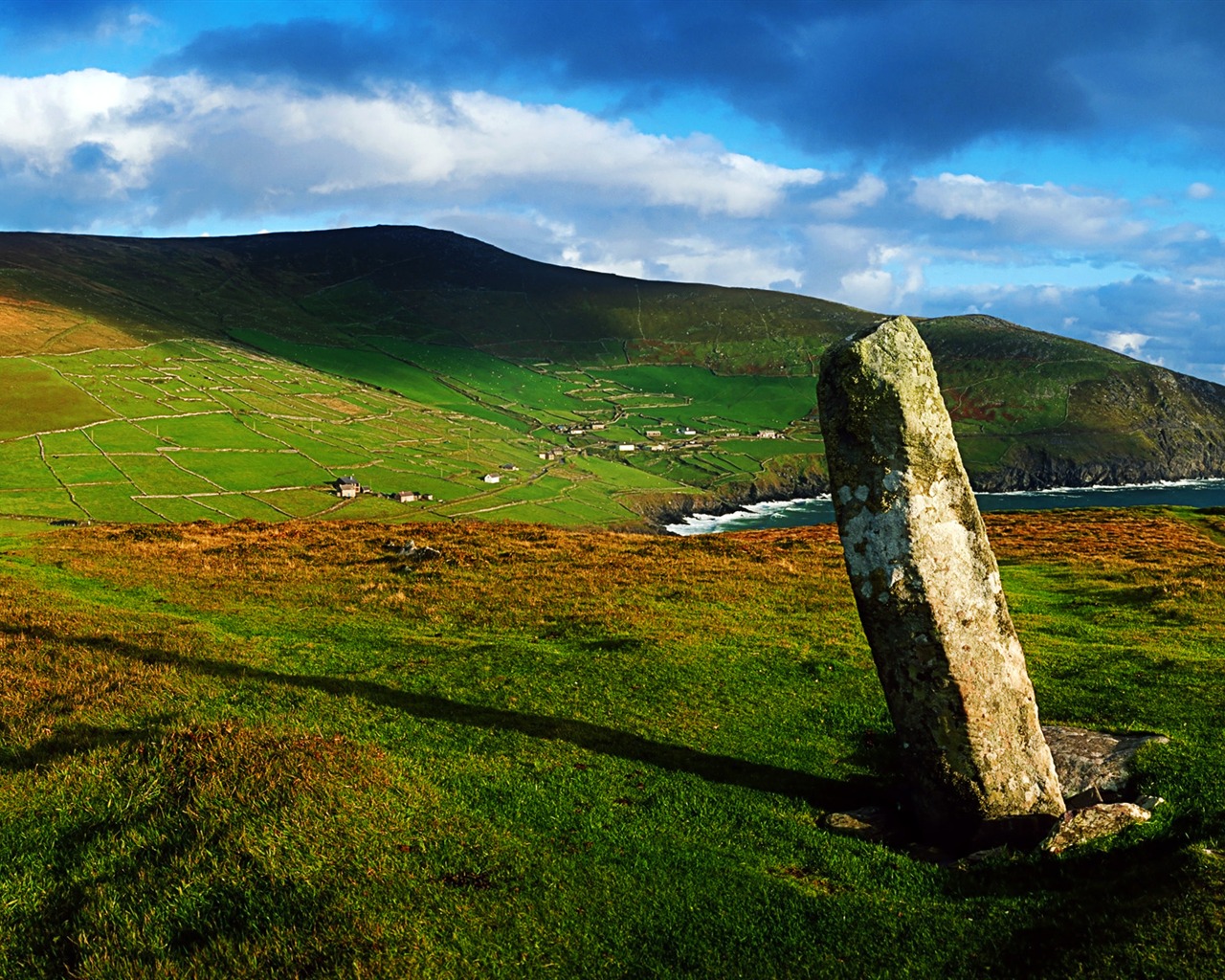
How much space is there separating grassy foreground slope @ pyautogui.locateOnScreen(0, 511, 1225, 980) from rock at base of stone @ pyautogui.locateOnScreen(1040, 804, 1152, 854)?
9.5 inches

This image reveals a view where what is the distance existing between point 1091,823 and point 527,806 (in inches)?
310

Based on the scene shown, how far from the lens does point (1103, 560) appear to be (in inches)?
1694

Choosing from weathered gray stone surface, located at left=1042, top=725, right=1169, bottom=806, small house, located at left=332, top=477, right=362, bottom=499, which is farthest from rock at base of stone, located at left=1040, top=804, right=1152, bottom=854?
small house, located at left=332, top=477, right=362, bottom=499

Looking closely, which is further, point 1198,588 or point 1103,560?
point 1103,560

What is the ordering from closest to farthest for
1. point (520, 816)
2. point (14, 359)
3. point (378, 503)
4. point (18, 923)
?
point (18, 923), point (520, 816), point (378, 503), point (14, 359)

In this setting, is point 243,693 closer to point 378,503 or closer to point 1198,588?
point 1198,588

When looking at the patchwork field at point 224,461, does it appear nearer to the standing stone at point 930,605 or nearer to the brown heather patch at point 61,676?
the brown heather patch at point 61,676

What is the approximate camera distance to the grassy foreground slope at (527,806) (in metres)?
8.73

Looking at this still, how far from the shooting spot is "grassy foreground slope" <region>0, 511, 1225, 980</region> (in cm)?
873

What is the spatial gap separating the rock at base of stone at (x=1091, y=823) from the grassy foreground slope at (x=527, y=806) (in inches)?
9.5

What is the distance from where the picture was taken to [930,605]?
12.4 m

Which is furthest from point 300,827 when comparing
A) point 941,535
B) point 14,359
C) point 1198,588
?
point 14,359

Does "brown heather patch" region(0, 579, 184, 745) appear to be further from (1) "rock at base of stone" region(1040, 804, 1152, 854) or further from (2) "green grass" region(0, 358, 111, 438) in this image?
(2) "green grass" region(0, 358, 111, 438)

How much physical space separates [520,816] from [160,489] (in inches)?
5155
